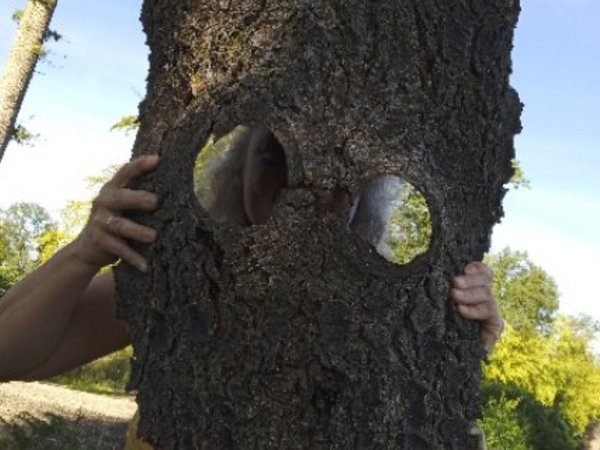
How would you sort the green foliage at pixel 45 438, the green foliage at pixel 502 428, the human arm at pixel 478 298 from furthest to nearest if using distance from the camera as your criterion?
the green foliage at pixel 502 428, the green foliage at pixel 45 438, the human arm at pixel 478 298

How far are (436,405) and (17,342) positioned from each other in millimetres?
1064

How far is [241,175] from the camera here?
176 centimetres

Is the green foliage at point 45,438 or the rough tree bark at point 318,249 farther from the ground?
the rough tree bark at point 318,249

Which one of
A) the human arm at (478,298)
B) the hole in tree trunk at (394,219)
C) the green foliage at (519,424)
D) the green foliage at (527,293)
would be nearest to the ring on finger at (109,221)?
the hole in tree trunk at (394,219)

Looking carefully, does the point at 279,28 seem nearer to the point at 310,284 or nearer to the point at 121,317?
the point at 310,284

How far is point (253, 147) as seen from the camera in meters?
1.73

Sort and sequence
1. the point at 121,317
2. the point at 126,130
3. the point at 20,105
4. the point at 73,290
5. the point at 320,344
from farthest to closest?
the point at 126,130, the point at 20,105, the point at 73,290, the point at 121,317, the point at 320,344

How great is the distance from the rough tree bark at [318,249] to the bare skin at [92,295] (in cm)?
4

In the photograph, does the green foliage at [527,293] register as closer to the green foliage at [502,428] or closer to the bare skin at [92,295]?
the green foliage at [502,428]

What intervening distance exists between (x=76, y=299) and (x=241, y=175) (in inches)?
24.6

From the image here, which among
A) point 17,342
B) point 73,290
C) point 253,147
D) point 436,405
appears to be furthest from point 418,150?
Answer: point 17,342

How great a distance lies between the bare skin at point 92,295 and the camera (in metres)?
1.75

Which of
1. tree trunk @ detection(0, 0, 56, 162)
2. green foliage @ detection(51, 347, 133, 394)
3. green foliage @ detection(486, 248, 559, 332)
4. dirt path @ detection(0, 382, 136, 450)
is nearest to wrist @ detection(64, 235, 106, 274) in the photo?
A: dirt path @ detection(0, 382, 136, 450)

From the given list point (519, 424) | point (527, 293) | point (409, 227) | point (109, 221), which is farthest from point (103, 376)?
point (527, 293)
